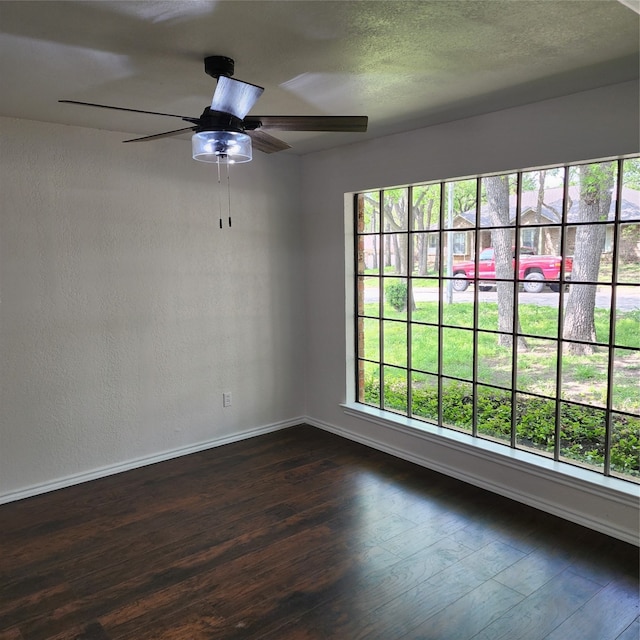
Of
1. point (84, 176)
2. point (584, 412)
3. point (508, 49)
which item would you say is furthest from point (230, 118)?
point (584, 412)

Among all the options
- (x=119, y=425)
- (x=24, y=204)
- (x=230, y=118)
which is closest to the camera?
(x=230, y=118)

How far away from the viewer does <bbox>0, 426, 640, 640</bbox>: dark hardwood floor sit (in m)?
2.22

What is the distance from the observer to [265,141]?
2.63 metres

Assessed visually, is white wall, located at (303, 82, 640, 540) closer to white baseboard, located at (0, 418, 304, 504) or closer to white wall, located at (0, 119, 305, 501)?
white wall, located at (0, 119, 305, 501)

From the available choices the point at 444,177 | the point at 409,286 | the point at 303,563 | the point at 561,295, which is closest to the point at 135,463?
the point at 303,563

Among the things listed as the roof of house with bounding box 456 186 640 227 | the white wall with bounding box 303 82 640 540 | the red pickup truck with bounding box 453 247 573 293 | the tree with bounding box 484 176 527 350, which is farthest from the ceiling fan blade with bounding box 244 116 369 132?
the tree with bounding box 484 176 527 350

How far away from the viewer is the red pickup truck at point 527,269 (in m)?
3.64

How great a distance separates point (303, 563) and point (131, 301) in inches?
85.8

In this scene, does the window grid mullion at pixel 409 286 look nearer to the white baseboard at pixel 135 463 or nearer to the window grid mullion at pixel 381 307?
the window grid mullion at pixel 381 307

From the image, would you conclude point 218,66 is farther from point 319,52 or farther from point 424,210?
point 424,210

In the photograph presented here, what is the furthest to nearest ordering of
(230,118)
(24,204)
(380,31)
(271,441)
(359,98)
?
(271,441) < (24,204) < (359,98) < (230,118) < (380,31)

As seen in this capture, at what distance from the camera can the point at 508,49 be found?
2.21m

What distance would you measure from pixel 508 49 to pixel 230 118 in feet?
3.96

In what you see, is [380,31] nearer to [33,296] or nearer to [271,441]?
[33,296]
